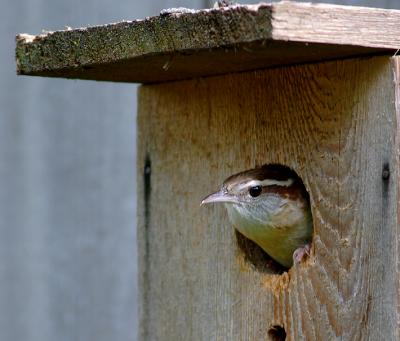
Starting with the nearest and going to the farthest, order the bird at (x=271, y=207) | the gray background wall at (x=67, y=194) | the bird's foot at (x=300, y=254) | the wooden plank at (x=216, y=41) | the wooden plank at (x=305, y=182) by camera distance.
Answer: the wooden plank at (x=216, y=41), the wooden plank at (x=305, y=182), the bird's foot at (x=300, y=254), the bird at (x=271, y=207), the gray background wall at (x=67, y=194)

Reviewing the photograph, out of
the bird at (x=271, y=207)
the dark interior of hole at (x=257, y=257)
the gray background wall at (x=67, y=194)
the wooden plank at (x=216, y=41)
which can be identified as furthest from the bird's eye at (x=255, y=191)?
the gray background wall at (x=67, y=194)

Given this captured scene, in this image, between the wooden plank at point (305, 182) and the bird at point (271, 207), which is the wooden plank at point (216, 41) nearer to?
the wooden plank at point (305, 182)

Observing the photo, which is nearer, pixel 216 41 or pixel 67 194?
pixel 216 41

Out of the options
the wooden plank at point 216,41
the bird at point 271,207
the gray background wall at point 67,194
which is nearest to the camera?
the wooden plank at point 216,41

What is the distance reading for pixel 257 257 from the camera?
3.45m

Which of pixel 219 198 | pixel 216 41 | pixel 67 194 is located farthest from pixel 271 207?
pixel 67 194

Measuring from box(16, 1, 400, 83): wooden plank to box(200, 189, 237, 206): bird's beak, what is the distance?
1.32 feet

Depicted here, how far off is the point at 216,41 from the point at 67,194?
2.24 metres

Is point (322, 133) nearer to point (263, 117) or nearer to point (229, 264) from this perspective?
point (263, 117)

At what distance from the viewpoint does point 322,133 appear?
3049 mm

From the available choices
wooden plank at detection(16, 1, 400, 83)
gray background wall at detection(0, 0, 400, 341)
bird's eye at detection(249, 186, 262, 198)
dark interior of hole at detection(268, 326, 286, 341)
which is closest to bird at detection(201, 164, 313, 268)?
bird's eye at detection(249, 186, 262, 198)

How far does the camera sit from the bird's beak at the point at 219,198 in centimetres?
322

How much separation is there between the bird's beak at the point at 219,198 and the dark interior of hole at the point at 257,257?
0.67 feet

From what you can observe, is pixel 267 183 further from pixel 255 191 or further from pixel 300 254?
pixel 300 254
